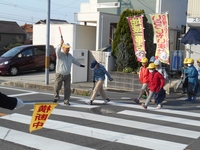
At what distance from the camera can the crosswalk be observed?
5547 millimetres

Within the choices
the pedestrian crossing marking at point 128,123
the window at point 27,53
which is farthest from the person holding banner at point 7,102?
the window at point 27,53

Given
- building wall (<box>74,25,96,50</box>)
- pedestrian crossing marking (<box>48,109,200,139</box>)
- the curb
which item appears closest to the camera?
pedestrian crossing marking (<box>48,109,200,139</box>)

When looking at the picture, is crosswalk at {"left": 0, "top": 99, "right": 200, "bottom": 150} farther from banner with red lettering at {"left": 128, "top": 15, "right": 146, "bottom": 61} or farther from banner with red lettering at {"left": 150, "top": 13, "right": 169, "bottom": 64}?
banner with red lettering at {"left": 128, "top": 15, "right": 146, "bottom": 61}

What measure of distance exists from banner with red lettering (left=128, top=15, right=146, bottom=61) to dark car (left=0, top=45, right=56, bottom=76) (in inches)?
300

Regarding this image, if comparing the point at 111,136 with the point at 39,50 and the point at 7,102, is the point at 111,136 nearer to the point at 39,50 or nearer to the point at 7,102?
the point at 7,102

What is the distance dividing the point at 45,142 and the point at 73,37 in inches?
567

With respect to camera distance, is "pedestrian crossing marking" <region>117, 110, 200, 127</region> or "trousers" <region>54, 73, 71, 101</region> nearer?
"pedestrian crossing marking" <region>117, 110, 200, 127</region>

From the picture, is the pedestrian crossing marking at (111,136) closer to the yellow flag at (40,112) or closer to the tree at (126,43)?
the yellow flag at (40,112)

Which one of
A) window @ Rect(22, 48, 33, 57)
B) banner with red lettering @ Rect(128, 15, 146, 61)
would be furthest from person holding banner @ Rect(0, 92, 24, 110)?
window @ Rect(22, 48, 33, 57)

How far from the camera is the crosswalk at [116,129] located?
555 cm

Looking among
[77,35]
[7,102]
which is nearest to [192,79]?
[7,102]

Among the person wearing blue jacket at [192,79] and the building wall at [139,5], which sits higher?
the building wall at [139,5]

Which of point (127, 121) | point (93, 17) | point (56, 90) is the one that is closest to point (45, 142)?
point (127, 121)

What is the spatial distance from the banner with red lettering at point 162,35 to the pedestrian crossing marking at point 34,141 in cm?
721
